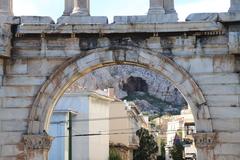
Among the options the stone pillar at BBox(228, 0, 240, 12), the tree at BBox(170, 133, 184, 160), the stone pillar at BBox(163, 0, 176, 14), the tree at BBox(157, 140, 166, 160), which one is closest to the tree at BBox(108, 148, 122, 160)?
the tree at BBox(170, 133, 184, 160)

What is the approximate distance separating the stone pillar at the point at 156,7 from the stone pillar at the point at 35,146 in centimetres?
382

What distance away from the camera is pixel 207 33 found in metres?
14.1

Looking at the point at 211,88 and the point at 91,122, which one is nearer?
the point at 211,88

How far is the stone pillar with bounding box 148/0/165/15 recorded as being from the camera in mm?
14375

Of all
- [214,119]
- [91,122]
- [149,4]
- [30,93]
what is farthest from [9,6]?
[91,122]

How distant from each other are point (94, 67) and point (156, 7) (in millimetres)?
2030

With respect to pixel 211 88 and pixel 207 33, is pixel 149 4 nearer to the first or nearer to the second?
pixel 207 33

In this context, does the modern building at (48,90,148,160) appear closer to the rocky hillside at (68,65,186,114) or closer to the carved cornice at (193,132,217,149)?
the carved cornice at (193,132,217,149)

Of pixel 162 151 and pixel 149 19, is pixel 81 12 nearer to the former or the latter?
pixel 149 19

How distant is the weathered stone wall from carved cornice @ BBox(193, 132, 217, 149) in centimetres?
4

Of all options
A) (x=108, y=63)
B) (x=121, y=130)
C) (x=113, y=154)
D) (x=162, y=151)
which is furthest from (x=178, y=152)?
(x=108, y=63)

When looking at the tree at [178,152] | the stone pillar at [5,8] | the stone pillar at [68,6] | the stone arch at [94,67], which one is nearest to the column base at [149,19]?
the stone arch at [94,67]

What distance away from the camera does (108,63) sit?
1448 centimetres

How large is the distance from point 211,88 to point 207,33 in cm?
128
